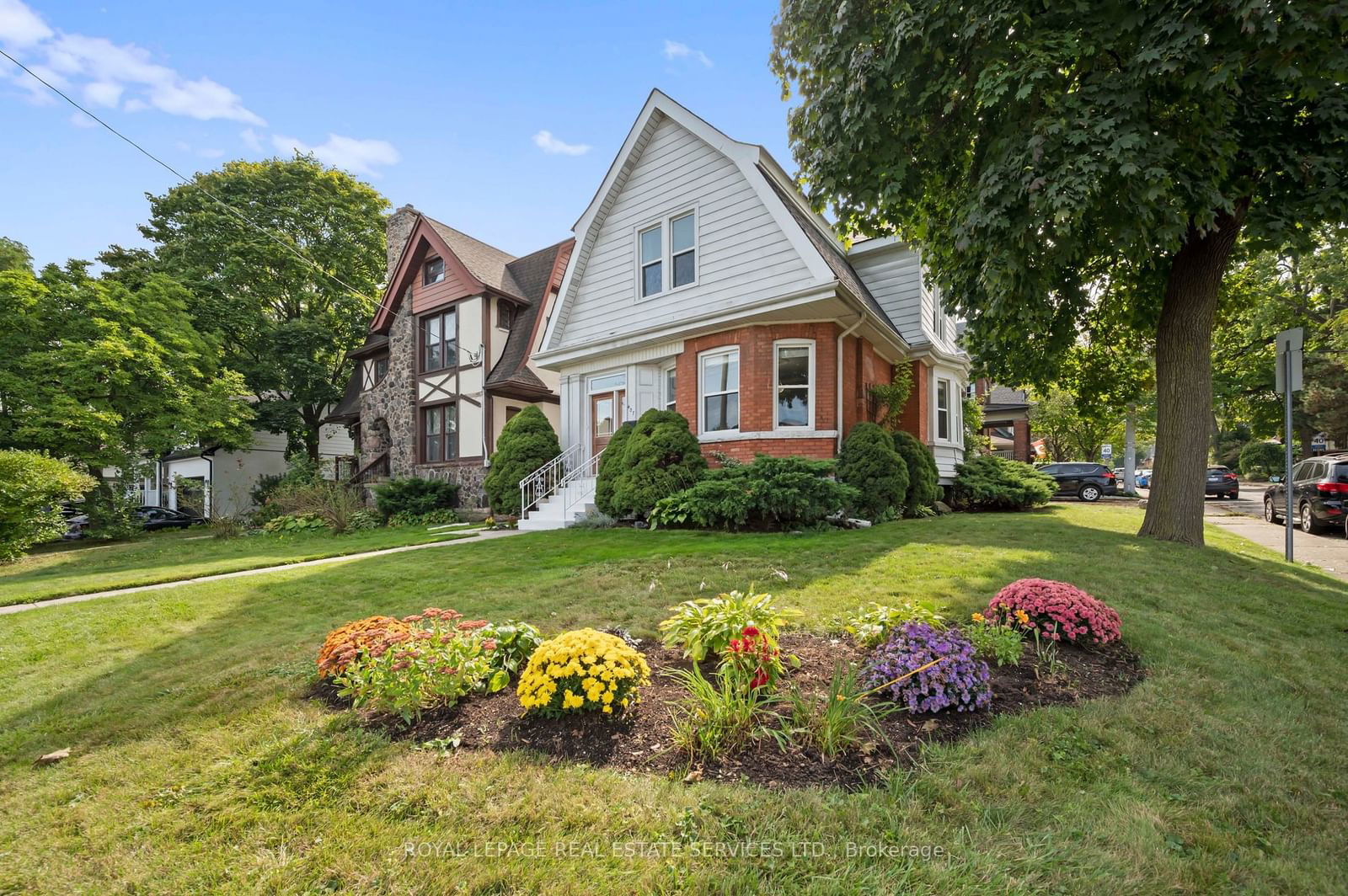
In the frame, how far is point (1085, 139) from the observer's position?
585 cm

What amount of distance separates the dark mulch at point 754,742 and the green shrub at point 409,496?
44.1 feet

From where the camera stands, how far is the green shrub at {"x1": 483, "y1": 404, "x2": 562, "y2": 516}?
13.5 meters

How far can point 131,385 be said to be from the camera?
17250mm

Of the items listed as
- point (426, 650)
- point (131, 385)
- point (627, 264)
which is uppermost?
point (627, 264)

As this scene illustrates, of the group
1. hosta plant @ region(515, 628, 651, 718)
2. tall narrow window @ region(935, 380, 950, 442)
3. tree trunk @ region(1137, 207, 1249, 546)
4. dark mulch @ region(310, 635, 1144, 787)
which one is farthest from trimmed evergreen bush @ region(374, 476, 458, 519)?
tree trunk @ region(1137, 207, 1249, 546)

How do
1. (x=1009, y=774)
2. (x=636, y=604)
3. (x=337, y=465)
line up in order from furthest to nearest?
(x=337, y=465) < (x=636, y=604) < (x=1009, y=774)

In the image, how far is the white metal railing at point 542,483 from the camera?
13164 mm

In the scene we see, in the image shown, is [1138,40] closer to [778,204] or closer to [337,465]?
[778,204]

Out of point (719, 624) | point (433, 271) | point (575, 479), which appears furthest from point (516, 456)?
point (719, 624)

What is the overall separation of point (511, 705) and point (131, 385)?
21300 millimetres

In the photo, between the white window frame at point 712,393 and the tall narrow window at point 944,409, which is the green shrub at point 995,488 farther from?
the white window frame at point 712,393

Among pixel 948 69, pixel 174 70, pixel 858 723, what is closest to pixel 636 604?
pixel 858 723

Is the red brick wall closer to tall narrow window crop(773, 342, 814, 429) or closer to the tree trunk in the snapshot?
tall narrow window crop(773, 342, 814, 429)

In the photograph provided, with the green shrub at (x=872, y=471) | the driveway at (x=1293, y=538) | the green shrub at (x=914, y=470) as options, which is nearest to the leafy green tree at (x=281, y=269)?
the green shrub at (x=872, y=471)
